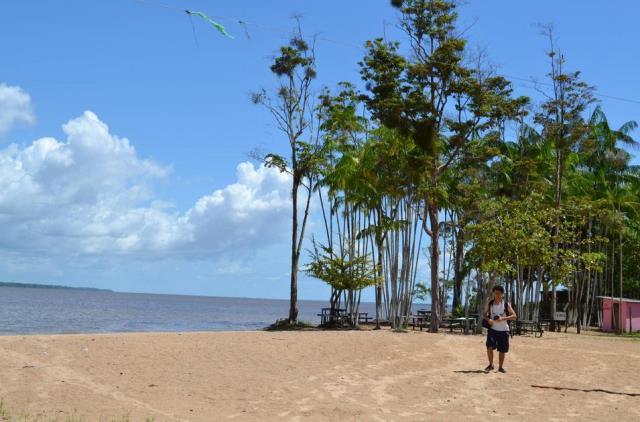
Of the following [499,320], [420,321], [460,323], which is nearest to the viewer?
[499,320]

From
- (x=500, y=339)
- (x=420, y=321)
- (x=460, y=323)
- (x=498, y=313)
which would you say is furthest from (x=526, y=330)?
(x=498, y=313)

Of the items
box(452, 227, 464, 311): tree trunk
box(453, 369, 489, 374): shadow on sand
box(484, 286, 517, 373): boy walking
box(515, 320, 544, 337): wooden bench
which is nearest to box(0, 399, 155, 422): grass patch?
box(453, 369, 489, 374): shadow on sand

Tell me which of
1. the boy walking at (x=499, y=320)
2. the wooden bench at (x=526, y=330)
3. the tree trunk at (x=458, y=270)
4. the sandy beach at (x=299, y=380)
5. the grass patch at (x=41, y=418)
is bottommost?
the grass patch at (x=41, y=418)

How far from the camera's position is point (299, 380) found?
532 inches

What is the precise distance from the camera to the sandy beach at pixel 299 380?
425 inches

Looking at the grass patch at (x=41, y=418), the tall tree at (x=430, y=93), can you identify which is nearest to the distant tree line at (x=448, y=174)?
the tall tree at (x=430, y=93)

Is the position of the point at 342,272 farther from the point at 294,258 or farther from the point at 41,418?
the point at 41,418

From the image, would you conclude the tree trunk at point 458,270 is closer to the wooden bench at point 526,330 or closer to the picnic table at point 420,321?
the picnic table at point 420,321

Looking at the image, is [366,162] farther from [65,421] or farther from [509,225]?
[65,421]

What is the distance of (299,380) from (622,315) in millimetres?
27333

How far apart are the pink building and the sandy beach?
723 inches

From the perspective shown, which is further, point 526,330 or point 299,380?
point 526,330

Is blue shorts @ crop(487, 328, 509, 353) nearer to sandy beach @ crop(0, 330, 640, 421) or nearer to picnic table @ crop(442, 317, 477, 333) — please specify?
sandy beach @ crop(0, 330, 640, 421)

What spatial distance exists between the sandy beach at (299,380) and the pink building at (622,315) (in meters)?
18.4
